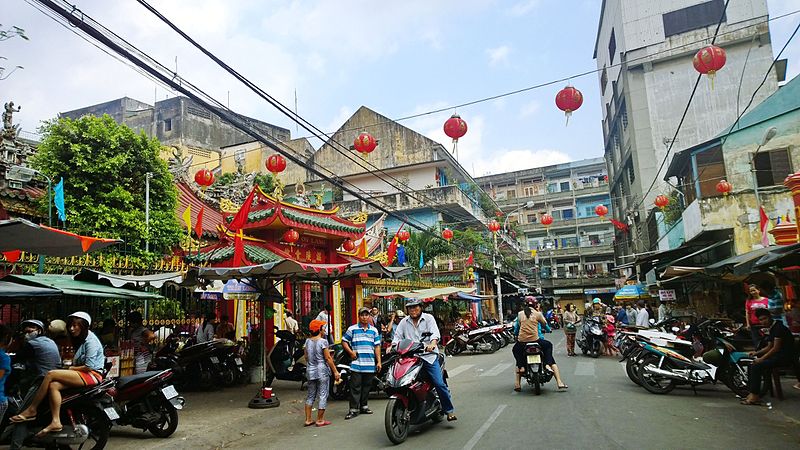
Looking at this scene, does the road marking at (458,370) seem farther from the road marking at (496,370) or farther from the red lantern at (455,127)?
the red lantern at (455,127)

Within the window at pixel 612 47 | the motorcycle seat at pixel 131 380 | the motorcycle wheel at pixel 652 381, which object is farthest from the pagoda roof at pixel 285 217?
the window at pixel 612 47

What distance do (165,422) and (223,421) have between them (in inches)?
41.4

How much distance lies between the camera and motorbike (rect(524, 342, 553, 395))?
865 cm

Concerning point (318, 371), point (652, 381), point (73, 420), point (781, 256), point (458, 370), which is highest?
point (781, 256)

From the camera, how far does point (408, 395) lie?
638 centimetres

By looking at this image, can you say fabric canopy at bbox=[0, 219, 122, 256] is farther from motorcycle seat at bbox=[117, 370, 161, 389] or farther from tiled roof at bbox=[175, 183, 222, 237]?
tiled roof at bbox=[175, 183, 222, 237]

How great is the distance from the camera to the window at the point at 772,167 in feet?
54.9

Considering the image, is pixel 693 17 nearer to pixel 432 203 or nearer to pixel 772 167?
pixel 772 167

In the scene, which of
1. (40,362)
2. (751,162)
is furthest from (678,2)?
(40,362)

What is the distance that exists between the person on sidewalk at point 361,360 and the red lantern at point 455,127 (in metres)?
4.01

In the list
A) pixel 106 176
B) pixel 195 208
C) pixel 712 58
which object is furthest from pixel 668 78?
pixel 106 176

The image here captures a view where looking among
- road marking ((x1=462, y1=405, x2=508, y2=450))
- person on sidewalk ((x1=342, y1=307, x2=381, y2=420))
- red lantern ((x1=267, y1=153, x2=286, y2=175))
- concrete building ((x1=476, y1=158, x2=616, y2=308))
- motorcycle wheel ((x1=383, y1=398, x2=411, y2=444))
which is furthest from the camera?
concrete building ((x1=476, y1=158, x2=616, y2=308))

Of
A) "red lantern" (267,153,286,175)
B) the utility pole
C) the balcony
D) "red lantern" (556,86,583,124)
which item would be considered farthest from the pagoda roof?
the balcony

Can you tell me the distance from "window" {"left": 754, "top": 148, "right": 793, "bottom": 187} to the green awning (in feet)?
62.5
